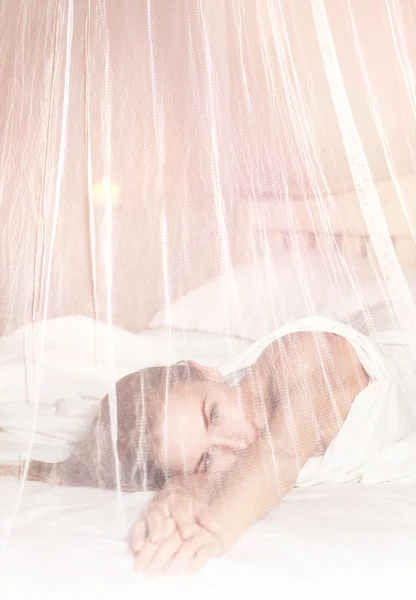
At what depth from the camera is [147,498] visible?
0.97 meters

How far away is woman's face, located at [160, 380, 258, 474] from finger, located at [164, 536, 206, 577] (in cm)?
18

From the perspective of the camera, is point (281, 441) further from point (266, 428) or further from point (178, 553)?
point (178, 553)

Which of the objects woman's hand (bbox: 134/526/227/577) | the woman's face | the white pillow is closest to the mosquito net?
the white pillow

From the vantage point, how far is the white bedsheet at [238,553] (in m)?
0.75

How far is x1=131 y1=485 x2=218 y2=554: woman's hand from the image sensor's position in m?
0.83

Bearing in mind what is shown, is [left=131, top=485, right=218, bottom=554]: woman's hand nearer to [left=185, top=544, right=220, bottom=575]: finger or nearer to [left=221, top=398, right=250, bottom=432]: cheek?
[left=185, top=544, right=220, bottom=575]: finger

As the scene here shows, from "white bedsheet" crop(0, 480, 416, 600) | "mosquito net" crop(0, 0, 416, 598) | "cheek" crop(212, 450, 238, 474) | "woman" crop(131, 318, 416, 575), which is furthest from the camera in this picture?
"mosquito net" crop(0, 0, 416, 598)

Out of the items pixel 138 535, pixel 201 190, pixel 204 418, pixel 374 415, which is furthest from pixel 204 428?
pixel 201 190

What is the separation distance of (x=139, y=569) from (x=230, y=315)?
0.66 m

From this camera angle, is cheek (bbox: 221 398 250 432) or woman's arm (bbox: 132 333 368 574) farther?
cheek (bbox: 221 398 250 432)

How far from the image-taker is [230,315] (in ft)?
4.40

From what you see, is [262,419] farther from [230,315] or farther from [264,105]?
[264,105]

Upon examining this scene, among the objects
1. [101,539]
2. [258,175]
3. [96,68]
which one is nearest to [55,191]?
[96,68]

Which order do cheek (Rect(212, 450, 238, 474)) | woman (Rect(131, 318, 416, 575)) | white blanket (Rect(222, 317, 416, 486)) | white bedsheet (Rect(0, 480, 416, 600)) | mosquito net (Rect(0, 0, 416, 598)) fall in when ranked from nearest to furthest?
white bedsheet (Rect(0, 480, 416, 600)) → woman (Rect(131, 318, 416, 575)) → cheek (Rect(212, 450, 238, 474)) → white blanket (Rect(222, 317, 416, 486)) → mosquito net (Rect(0, 0, 416, 598))
